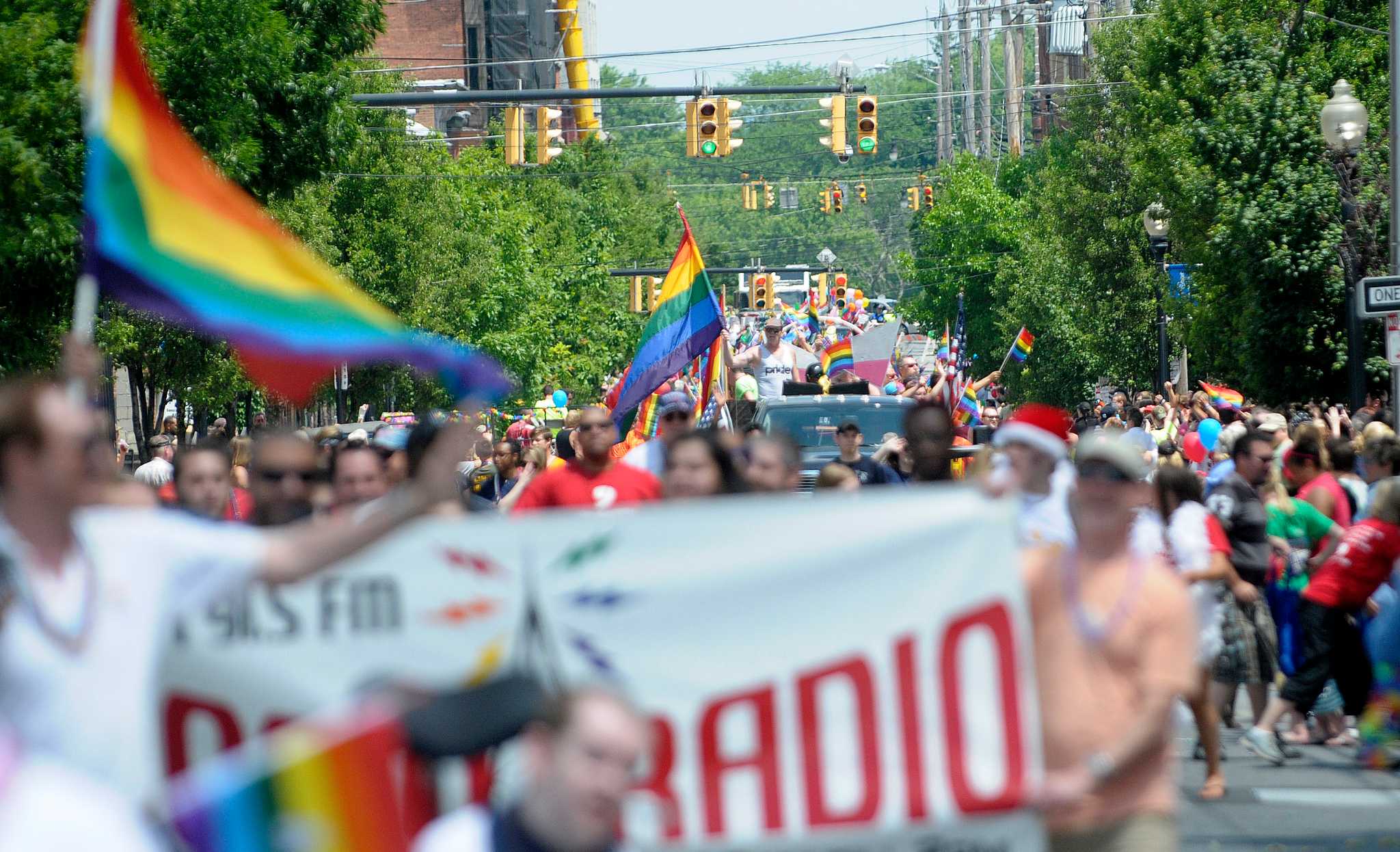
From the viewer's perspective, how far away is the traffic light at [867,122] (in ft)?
88.9

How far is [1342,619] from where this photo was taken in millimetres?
10984

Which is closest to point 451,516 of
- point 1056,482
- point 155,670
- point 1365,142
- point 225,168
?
point 155,670

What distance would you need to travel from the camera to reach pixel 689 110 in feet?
94.1

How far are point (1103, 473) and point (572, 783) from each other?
240cm

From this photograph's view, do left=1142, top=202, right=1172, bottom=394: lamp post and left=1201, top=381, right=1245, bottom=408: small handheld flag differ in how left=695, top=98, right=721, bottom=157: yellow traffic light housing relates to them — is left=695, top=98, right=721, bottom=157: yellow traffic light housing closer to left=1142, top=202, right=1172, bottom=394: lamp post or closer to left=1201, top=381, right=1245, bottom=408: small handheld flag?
left=1201, top=381, right=1245, bottom=408: small handheld flag

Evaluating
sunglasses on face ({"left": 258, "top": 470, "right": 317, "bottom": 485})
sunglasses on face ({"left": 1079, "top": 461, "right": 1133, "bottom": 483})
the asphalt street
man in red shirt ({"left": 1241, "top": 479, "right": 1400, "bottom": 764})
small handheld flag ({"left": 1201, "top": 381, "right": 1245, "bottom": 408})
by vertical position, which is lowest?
the asphalt street

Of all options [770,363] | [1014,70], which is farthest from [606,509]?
[1014,70]

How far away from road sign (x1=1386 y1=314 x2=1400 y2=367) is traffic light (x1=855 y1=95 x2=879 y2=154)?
400 inches

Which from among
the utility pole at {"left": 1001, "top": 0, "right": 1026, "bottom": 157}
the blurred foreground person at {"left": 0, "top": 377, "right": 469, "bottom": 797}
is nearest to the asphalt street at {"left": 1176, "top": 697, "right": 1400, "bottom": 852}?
the blurred foreground person at {"left": 0, "top": 377, "right": 469, "bottom": 797}

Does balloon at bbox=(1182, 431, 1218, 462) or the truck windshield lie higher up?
the truck windshield

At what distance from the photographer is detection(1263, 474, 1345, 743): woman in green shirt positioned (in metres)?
11.7

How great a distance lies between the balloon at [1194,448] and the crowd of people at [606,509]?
10.1 meters

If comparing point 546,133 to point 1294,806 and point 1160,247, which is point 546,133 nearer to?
point 1160,247

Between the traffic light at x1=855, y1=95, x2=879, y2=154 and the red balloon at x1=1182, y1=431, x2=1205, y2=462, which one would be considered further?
the traffic light at x1=855, y1=95, x2=879, y2=154
